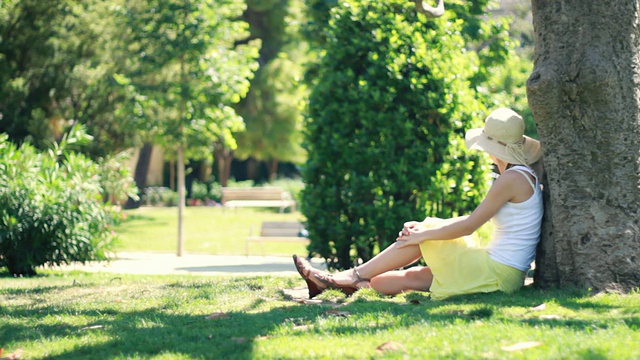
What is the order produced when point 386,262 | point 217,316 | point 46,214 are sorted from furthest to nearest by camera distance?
point 46,214
point 386,262
point 217,316

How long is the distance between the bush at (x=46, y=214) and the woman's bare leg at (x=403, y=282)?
19.3ft

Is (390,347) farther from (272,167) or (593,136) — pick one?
(272,167)

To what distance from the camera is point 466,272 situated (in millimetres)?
5859

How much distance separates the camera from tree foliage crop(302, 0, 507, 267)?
9.15 meters

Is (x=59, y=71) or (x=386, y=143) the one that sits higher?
(x=59, y=71)

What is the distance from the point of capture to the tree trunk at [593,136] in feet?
18.1

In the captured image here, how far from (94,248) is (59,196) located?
897mm

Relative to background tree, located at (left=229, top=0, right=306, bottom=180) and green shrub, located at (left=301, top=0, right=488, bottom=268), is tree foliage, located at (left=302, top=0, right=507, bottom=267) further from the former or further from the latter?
background tree, located at (left=229, top=0, right=306, bottom=180)

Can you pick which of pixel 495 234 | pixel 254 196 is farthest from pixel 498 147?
pixel 254 196

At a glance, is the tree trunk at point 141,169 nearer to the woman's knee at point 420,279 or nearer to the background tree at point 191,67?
the background tree at point 191,67

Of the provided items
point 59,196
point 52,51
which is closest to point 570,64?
point 59,196

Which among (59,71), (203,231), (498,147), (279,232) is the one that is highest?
(59,71)

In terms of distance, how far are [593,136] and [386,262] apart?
1768mm

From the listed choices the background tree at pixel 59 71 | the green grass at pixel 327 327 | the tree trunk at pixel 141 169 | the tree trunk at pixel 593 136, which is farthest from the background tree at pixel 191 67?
the tree trunk at pixel 141 169
